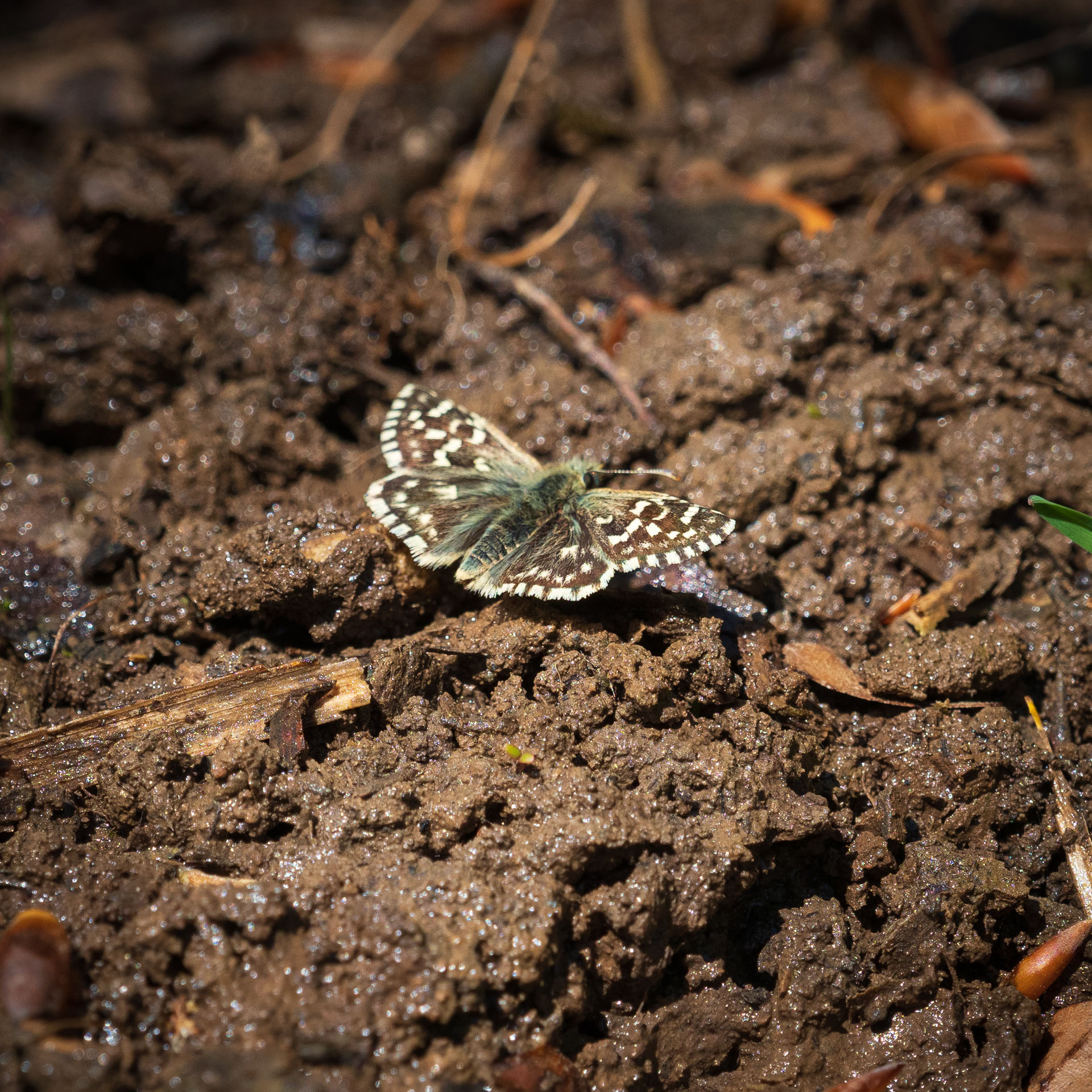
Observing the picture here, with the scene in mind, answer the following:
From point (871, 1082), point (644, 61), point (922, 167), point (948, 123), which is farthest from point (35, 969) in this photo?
point (644, 61)

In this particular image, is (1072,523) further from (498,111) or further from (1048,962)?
(498,111)

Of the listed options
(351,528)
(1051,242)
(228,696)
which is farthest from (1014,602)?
(228,696)

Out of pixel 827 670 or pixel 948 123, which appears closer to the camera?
pixel 827 670

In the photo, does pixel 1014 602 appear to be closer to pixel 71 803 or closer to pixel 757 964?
pixel 757 964

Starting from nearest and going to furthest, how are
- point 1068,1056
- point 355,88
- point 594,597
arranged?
point 1068,1056, point 594,597, point 355,88

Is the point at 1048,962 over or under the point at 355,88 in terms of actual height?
under

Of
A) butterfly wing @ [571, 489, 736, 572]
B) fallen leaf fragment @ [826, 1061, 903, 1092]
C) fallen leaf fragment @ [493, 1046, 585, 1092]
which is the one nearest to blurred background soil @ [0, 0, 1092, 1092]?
fallen leaf fragment @ [493, 1046, 585, 1092]

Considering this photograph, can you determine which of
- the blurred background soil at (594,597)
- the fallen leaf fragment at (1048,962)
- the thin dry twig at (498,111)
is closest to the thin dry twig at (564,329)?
the blurred background soil at (594,597)

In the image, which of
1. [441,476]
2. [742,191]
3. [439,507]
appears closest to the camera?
[439,507]
